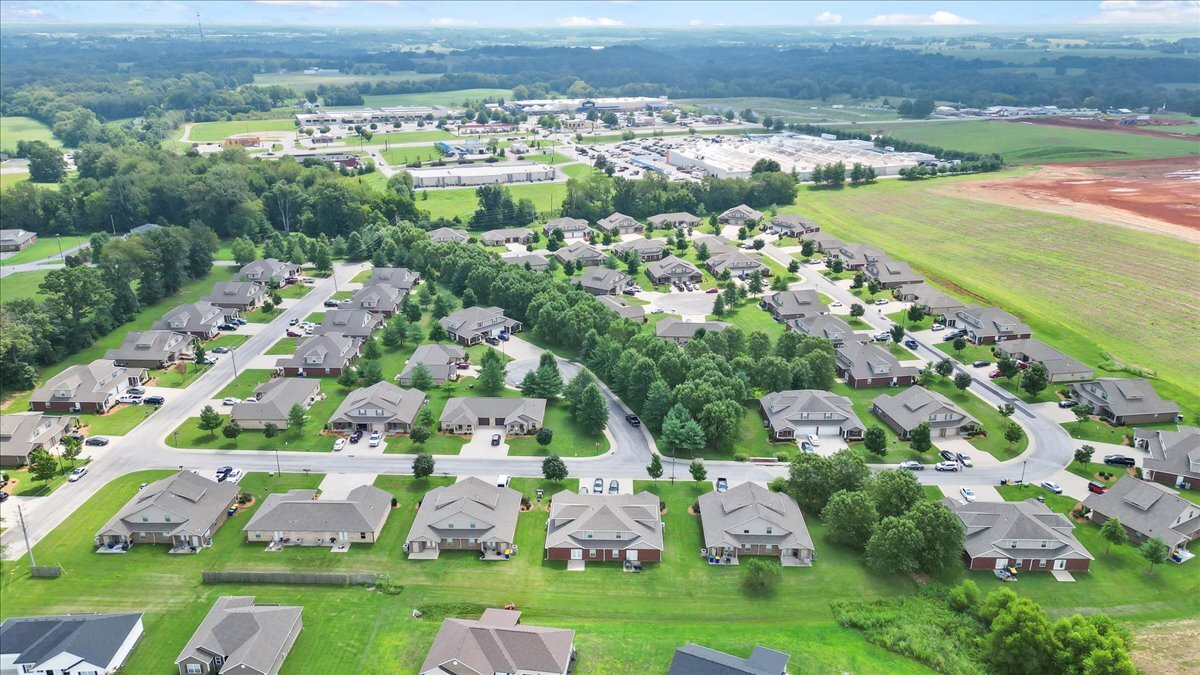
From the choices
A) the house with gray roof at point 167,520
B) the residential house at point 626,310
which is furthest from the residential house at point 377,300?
the house with gray roof at point 167,520

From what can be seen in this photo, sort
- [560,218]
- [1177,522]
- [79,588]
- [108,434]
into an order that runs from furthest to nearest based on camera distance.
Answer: [560,218], [108,434], [1177,522], [79,588]

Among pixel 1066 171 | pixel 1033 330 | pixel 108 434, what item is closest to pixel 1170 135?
pixel 1066 171

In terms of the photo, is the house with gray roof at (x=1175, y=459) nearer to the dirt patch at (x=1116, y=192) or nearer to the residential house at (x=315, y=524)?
the residential house at (x=315, y=524)

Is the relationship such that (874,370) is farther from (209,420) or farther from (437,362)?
(209,420)

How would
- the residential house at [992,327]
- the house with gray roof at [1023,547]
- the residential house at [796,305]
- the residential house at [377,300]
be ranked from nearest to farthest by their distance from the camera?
the house with gray roof at [1023,547]
the residential house at [992,327]
the residential house at [796,305]
the residential house at [377,300]

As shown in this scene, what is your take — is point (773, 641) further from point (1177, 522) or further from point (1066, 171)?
point (1066, 171)

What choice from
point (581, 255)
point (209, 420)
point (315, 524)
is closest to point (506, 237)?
point (581, 255)

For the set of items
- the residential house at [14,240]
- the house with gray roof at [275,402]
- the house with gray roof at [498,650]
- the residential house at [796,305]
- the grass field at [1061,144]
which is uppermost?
the grass field at [1061,144]
